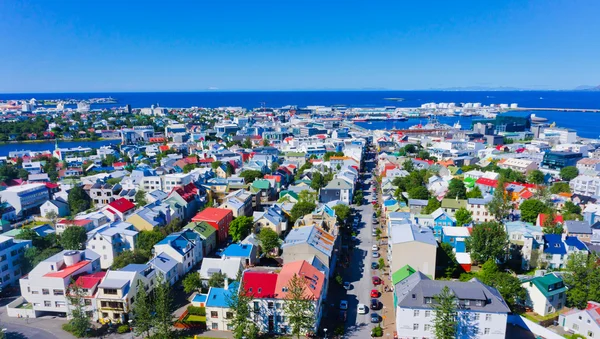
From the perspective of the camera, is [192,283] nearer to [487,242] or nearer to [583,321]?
[487,242]

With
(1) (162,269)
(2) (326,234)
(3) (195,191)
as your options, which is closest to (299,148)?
(3) (195,191)

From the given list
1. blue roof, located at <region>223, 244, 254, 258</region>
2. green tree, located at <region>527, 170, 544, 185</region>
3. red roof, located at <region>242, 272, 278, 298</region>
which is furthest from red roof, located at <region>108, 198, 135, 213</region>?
green tree, located at <region>527, 170, 544, 185</region>

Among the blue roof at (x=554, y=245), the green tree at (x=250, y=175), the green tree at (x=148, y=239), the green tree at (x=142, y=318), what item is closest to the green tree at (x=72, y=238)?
the green tree at (x=148, y=239)

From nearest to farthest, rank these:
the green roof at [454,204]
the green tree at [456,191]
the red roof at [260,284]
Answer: the red roof at [260,284] < the green roof at [454,204] < the green tree at [456,191]

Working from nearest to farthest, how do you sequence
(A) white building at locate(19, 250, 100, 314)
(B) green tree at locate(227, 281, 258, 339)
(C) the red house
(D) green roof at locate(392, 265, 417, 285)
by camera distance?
(B) green tree at locate(227, 281, 258, 339) → (A) white building at locate(19, 250, 100, 314) → (D) green roof at locate(392, 265, 417, 285) → (C) the red house

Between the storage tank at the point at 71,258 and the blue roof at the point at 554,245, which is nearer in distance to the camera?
the storage tank at the point at 71,258

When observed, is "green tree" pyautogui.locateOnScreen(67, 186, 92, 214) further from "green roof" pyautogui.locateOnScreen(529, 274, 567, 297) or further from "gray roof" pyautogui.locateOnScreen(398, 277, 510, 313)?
"green roof" pyautogui.locateOnScreen(529, 274, 567, 297)

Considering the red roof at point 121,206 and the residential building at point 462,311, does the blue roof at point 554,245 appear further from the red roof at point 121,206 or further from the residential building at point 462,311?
the red roof at point 121,206
